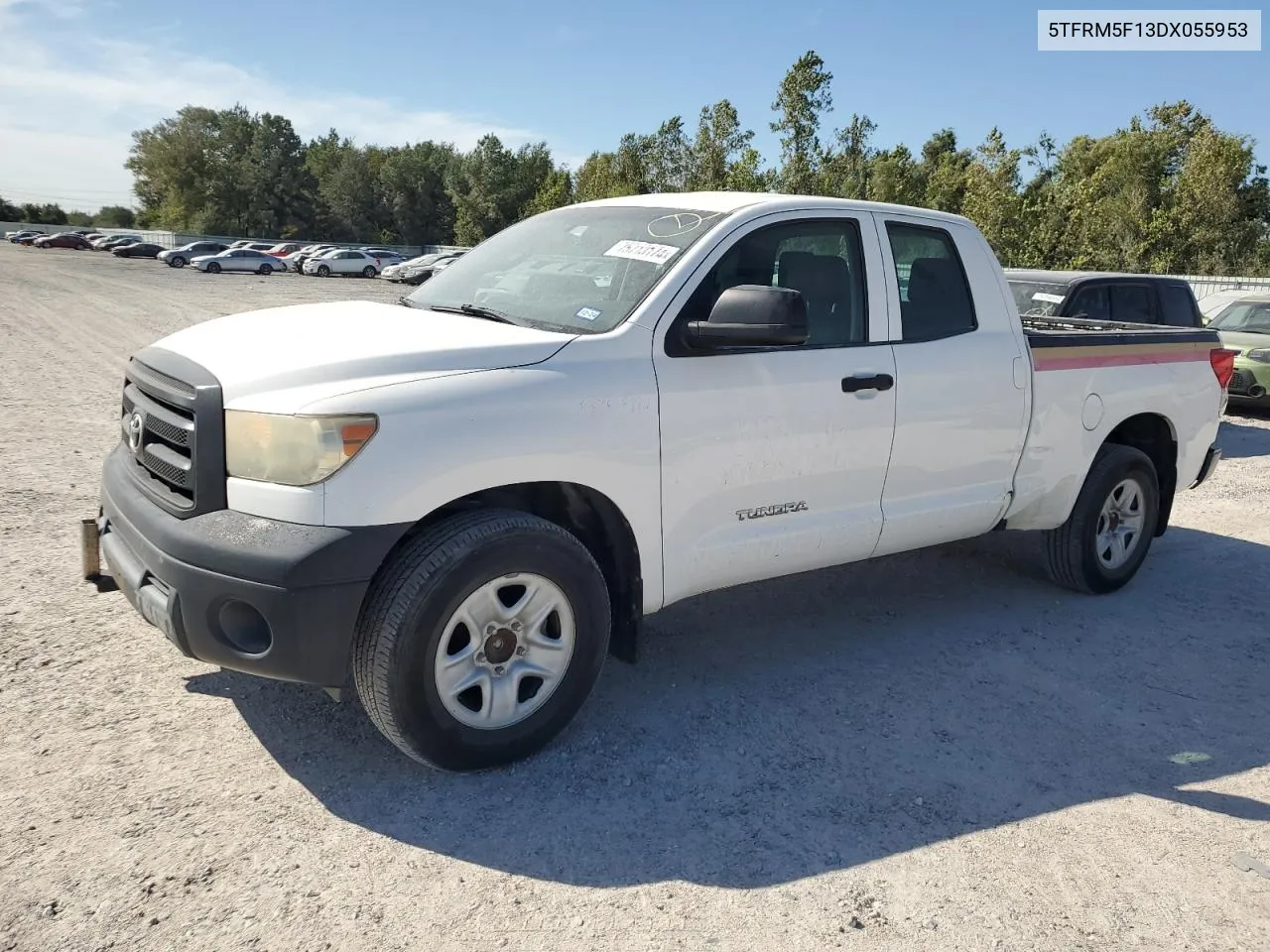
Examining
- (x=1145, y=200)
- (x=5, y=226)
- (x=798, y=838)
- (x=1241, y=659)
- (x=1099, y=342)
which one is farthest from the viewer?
(x=5, y=226)

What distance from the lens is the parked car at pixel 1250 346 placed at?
1268 centimetres

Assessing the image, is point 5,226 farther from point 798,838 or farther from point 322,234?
point 798,838

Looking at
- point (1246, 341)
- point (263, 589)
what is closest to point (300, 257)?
point (1246, 341)

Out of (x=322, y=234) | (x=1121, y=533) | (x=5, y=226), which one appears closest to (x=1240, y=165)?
(x=1121, y=533)

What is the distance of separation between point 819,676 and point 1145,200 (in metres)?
35.8

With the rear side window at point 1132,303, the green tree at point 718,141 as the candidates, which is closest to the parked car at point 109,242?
the green tree at point 718,141

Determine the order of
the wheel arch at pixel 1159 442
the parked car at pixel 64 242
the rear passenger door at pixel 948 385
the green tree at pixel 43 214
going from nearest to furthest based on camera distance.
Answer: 1. the rear passenger door at pixel 948 385
2. the wheel arch at pixel 1159 442
3. the parked car at pixel 64 242
4. the green tree at pixel 43 214

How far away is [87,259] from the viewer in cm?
5309

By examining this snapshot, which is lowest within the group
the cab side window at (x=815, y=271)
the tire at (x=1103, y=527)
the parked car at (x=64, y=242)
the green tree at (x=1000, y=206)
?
the tire at (x=1103, y=527)

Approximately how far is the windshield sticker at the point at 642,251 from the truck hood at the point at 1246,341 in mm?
11318

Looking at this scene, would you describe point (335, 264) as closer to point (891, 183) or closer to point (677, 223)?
point (891, 183)

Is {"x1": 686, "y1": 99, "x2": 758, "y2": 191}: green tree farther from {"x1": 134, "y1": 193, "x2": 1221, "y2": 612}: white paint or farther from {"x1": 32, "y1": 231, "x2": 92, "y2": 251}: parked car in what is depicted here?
{"x1": 32, "y1": 231, "x2": 92, "y2": 251}: parked car

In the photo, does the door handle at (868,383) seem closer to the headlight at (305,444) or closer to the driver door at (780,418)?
the driver door at (780,418)

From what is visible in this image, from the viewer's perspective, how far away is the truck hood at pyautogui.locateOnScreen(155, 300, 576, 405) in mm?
3227
